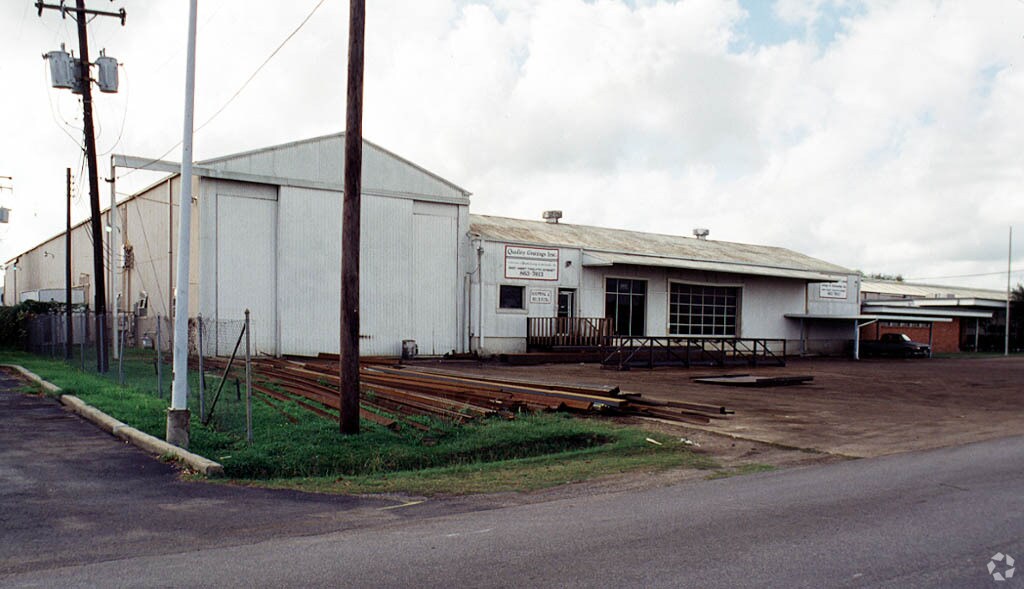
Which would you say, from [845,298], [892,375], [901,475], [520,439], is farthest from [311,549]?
[845,298]

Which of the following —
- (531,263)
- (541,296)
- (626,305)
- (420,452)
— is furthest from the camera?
(626,305)

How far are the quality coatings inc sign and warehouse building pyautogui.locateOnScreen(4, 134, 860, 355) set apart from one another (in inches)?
2.0

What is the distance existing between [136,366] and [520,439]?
1706 centimetres

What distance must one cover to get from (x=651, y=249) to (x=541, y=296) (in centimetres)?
862

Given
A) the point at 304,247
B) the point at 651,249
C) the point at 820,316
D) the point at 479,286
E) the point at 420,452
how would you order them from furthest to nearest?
the point at 820,316 → the point at 651,249 → the point at 479,286 → the point at 304,247 → the point at 420,452

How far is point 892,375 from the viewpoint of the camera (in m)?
28.3

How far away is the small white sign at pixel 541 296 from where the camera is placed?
33750 millimetres

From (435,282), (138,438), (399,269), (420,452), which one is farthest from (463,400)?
(435,282)

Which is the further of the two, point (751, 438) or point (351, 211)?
point (751, 438)

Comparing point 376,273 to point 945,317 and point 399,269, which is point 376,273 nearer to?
point 399,269

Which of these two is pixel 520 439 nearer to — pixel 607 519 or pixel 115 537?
pixel 607 519

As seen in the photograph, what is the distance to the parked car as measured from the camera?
4516cm

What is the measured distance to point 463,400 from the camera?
15078 millimetres

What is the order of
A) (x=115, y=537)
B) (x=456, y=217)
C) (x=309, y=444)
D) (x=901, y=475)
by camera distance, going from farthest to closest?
(x=456, y=217) → (x=309, y=444) → (x=901, y=475) → (x=115, y=537)
